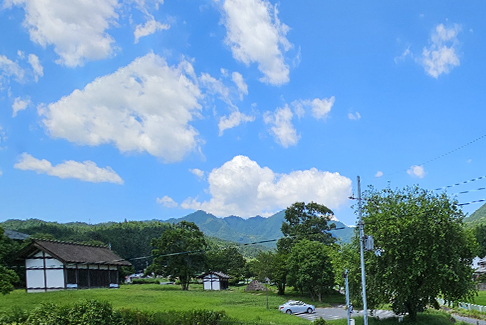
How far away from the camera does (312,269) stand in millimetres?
51094

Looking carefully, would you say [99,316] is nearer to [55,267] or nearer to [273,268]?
[55,267]

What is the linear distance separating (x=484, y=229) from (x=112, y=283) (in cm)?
8852

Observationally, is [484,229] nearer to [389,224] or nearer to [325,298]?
[325,298]

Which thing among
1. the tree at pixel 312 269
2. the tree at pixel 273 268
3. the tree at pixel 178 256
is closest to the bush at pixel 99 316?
the tree at pixel 312 269

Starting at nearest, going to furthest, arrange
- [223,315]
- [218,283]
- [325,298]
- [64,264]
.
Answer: [223,315]
[64,264]
[325,298]
[218,283]

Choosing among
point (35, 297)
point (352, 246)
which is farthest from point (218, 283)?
point (352, 246)

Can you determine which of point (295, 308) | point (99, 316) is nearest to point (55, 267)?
point (99, 316)

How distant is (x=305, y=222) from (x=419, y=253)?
5031 centimetres

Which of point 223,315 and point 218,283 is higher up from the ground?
point 223,315

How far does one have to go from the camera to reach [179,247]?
55.2 m

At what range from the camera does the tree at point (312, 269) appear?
167 feet

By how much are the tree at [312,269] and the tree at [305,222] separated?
55.1ft

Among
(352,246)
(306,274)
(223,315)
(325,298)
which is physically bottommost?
(325,298)

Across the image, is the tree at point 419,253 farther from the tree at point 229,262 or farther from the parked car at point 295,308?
the tree at point 229,262
